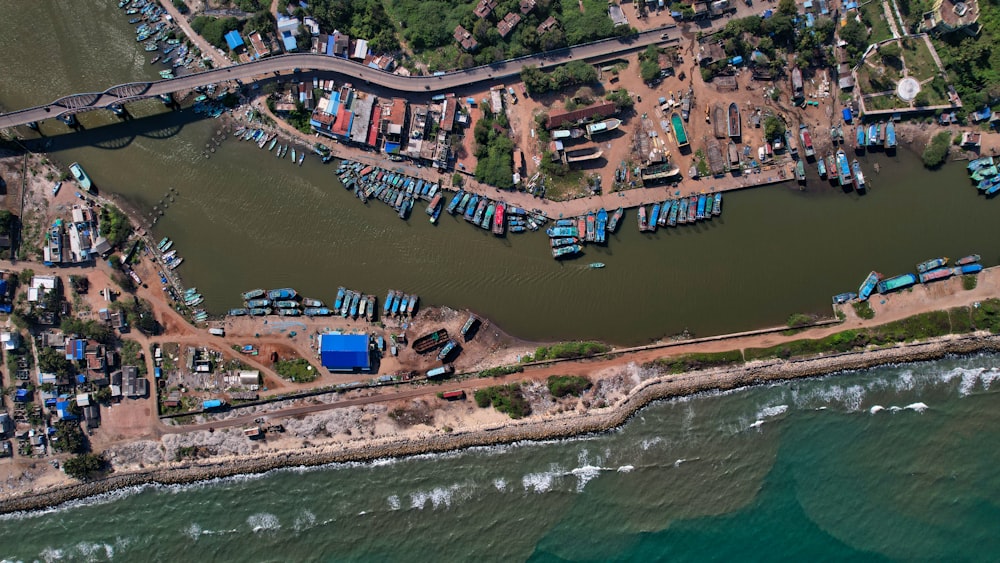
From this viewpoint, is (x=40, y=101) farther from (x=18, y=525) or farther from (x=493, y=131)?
(x=493, y=131)

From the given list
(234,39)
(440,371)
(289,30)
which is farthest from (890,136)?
(234,39)

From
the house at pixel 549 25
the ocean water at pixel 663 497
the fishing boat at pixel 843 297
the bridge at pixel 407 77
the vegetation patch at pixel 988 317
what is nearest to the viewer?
the ocean water at pixel 663 497

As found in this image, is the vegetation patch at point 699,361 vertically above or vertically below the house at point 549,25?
below

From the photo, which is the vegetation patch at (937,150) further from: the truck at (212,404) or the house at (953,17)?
the truck at (212,404)

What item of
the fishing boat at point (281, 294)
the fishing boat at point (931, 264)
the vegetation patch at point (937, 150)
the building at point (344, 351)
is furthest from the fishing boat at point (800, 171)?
the fishing boat at point (281, 294)

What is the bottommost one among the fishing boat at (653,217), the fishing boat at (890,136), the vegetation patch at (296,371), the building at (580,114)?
the vegetation patch at (296,371)

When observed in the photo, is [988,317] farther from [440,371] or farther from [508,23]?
[508,23]
